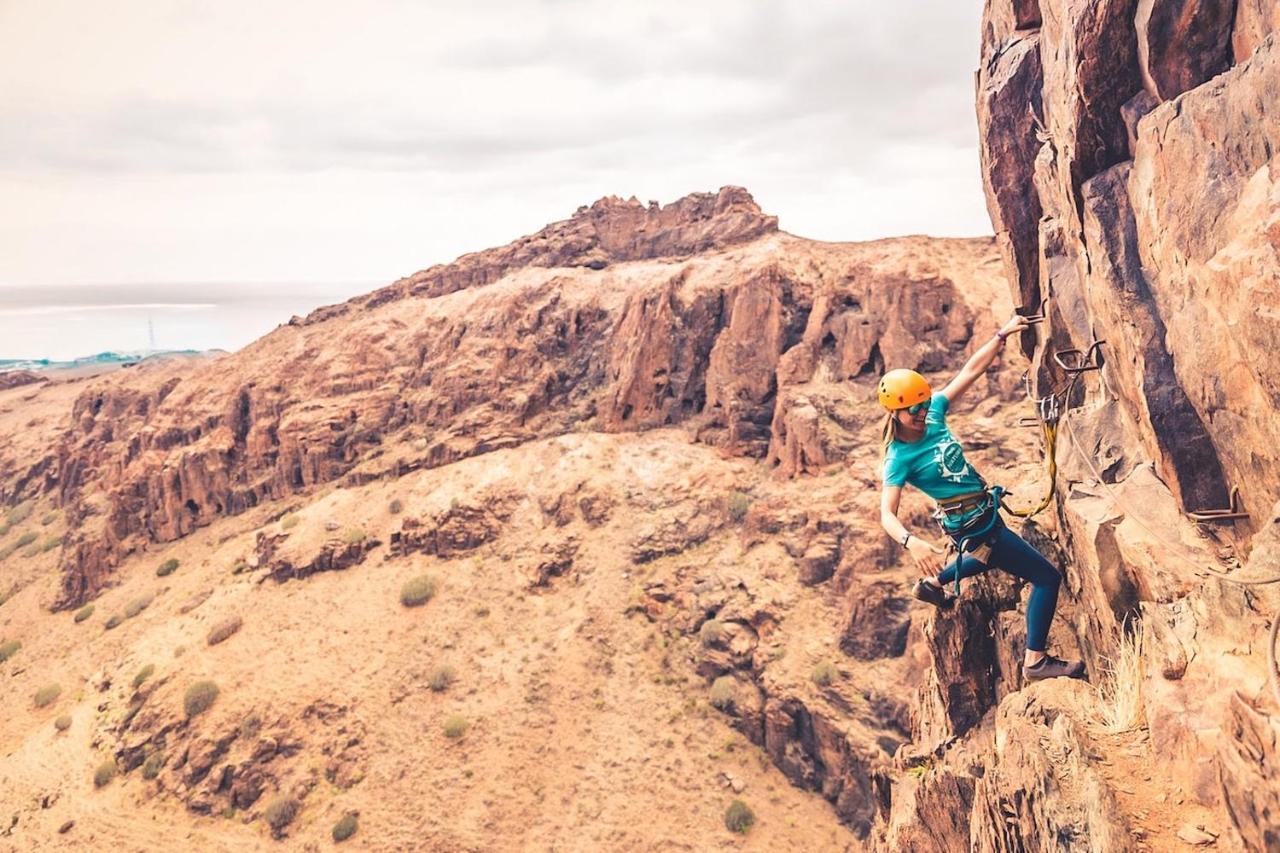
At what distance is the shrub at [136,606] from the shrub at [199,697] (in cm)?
1499

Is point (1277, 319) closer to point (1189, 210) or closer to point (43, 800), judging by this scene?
point (1189, 210)

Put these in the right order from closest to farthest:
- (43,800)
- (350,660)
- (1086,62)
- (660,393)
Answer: (1086,62) < (43,800) < (350,660) < (660,393)

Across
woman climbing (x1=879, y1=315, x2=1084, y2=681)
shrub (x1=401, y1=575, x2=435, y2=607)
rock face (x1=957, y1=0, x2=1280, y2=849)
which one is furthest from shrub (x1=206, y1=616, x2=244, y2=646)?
woman climbing (x1=879, y1=315, x2=1084, y2=681)

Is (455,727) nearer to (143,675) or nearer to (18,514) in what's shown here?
(143,675)

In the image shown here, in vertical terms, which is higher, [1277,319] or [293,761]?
[1277,319]

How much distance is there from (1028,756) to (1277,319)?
433cm

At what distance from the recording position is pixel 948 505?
7219 mm

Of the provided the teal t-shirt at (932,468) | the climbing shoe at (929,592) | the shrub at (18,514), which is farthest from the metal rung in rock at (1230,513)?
the shrub at (18,514)

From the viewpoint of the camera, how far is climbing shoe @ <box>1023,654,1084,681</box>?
7441mm

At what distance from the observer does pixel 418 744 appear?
30.5m

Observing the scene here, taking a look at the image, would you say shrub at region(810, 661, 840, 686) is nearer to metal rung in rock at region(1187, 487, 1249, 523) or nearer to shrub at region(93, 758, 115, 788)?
metal rung in rock at region(1187, 487, 1249, 523)

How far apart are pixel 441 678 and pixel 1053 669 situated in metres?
31.4

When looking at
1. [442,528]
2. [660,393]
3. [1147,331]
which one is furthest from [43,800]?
[1147,331]

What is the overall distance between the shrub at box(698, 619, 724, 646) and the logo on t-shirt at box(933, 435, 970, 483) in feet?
88.1
